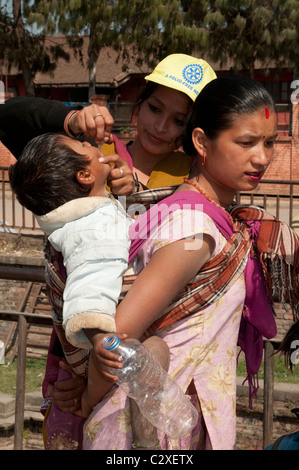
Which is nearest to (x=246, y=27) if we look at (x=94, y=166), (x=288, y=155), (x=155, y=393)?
(x=288, y=155)

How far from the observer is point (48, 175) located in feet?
5.36

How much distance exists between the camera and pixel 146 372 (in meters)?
1.53

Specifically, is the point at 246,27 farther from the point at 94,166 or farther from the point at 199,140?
the point at 94,166

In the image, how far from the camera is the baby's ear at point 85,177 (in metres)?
1.66

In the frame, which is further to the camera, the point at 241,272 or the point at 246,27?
the point at 246,27

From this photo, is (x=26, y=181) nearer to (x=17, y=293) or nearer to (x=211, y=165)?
(x=211, y=165)

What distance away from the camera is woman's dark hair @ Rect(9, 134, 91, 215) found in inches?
64.6

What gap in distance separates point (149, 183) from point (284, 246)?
0.70m

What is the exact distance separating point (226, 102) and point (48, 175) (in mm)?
521

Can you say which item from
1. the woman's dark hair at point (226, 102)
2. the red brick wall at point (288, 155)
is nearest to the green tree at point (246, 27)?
the red brick wall at point (288, 155)

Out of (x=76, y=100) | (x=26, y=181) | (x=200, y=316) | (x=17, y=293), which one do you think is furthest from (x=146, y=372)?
(x=76, y=100)

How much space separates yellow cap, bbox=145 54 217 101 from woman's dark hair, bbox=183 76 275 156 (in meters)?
0.44

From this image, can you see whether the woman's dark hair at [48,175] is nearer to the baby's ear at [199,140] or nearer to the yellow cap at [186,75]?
the baby's ear at [199,140]

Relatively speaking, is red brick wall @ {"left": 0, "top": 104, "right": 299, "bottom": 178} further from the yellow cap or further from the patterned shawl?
the patterned shawl
